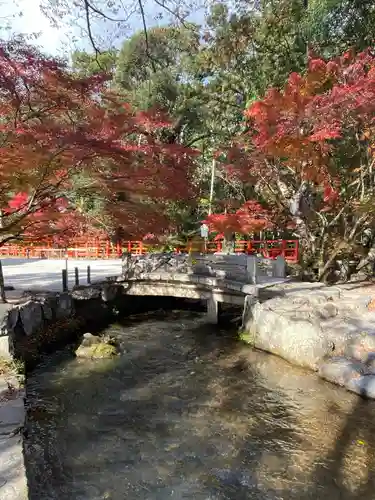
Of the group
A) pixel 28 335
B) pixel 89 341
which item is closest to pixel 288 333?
pixel 89 341

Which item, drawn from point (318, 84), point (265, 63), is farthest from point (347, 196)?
point (265, 63)

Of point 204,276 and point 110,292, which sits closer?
point 204,276

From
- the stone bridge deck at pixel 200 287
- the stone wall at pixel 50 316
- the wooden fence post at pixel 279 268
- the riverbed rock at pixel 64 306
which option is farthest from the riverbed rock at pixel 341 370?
the riverbed rock at pixel 64 306

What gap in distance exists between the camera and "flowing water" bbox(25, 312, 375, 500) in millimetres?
5133

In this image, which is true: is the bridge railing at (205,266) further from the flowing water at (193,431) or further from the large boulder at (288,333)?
the flowing water at (193,431)

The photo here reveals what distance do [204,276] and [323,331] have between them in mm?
4946

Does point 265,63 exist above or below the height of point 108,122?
above

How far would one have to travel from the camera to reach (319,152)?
12594mm

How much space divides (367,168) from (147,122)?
A: 9.01 meters

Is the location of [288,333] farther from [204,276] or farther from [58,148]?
[58,148]

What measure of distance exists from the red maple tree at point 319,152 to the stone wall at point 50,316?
6.36 meters

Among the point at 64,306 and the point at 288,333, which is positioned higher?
the point at 64,306

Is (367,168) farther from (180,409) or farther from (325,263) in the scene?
(180,409)

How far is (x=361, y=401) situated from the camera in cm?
742
